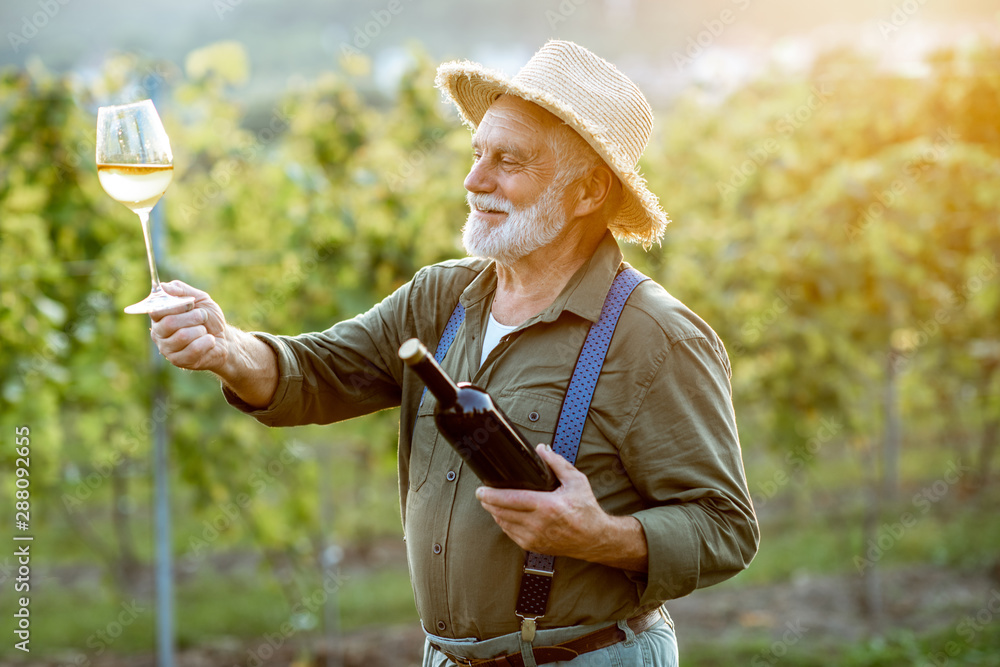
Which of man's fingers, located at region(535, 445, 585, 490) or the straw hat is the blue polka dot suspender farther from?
the straw hat

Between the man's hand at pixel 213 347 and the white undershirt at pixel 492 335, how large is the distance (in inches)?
18.1

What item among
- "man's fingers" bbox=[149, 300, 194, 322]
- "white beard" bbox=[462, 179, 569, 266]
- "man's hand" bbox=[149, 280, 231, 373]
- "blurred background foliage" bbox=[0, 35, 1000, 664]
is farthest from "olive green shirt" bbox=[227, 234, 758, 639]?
"blurred background foliage" bbox=[0, 35, 1000, 664]

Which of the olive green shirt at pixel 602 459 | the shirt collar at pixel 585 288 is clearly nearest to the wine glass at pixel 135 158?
the olive green shirt at pixel 602 459

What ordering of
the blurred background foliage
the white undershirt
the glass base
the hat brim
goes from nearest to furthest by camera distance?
the glass base < the hat brim < the white undershirt < the blurred background foliage

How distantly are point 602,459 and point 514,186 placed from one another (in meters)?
0.62

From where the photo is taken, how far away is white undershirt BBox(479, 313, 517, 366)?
6.69 feet

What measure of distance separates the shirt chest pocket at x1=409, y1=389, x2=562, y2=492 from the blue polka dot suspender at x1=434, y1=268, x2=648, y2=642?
0.02 meters

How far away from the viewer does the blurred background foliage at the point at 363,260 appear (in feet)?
13.9

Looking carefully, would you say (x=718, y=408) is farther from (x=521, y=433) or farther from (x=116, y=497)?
(x=116, y=497)

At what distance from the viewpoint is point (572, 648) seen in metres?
1.85

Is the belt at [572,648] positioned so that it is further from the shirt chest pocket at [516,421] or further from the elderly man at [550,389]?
the shirt chest pocket at [516,421]

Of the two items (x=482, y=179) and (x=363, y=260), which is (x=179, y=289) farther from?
(x=363, y=260)

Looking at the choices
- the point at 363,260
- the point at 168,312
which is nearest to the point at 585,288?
the point at 168,312

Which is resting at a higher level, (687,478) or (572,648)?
(687,478)
